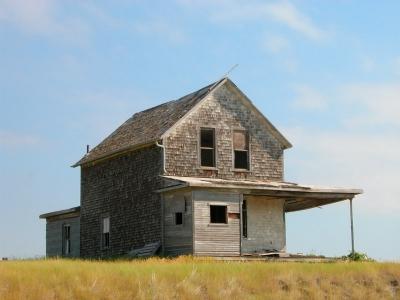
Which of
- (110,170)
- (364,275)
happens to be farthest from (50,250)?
(364,275)

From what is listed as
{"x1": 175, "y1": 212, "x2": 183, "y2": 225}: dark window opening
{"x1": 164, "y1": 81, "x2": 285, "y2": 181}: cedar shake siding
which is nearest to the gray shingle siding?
{"x1": 164, "y1": 81, "x2": 285, "y2": 181}: cedar shake siding

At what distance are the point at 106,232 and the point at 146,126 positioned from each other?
519cm

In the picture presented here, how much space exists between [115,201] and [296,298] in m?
15.5

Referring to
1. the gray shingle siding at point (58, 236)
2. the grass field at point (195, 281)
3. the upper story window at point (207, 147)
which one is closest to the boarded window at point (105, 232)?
the gray shingle siding at point (58, 236)

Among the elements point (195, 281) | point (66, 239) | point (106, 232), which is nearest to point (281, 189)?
point (106, 232)

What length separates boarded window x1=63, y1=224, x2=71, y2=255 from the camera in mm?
42062

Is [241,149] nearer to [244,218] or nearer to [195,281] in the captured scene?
[244,218]

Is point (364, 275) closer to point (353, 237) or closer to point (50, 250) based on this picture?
point (353, 237)

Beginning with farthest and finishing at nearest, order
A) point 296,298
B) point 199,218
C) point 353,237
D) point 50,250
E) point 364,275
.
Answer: point 50,250
point 353,237
point 199,218
point 364,275
point 296,298

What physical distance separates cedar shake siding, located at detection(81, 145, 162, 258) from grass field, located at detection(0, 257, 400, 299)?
9.49 metres

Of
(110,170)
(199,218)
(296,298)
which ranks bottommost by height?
(296,298)

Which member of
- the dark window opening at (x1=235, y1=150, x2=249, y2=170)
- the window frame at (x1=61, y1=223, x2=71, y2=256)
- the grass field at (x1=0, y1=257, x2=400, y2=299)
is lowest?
the grass field at (x1=0, y1=257, x2=400, y2=299)

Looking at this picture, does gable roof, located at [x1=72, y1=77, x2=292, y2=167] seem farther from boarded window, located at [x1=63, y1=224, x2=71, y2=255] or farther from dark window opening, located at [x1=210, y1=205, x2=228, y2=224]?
dark window opening, located at [x1=210, y1=205, x2=228, y2=224]

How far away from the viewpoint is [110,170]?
127ft
